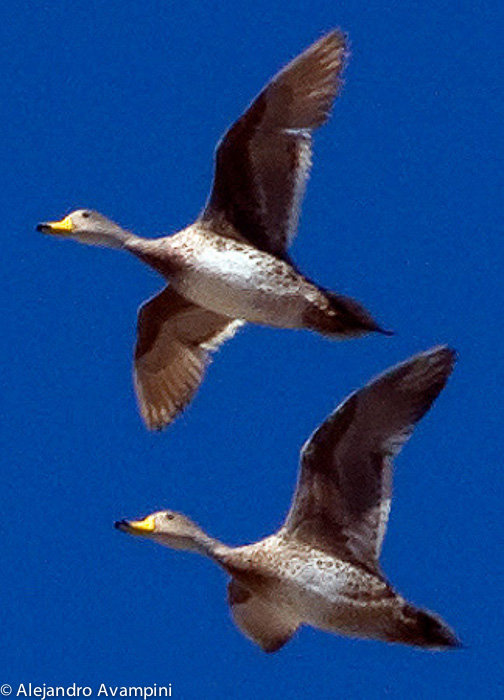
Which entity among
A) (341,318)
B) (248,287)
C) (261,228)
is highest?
(261,228)

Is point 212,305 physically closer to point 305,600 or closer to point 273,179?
point 273,179

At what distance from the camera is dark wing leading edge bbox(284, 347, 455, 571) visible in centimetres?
1326

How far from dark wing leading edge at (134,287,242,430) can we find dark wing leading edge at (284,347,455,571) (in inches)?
82.8

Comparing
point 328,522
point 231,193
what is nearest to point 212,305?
point 231,193

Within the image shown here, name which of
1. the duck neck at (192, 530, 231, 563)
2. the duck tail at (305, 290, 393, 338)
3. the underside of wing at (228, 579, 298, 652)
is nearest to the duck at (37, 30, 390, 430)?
the duck tail at (305, 290, 393, 338)

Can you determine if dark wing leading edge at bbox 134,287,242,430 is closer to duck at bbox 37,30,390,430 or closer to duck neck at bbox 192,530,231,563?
duck at bbox 37,30,390,430

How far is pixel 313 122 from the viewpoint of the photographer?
14.1 meters

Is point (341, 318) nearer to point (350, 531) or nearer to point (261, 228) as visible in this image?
point (261, 228)

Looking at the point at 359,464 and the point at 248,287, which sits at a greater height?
the point at 248,287

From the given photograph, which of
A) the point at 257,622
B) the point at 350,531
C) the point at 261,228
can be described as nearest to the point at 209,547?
the point at 257,622

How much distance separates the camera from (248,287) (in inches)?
560

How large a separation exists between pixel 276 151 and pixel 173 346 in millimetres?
1971

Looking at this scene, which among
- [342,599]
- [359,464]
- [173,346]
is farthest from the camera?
[173,346]

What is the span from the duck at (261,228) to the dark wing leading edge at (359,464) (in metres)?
0.55
